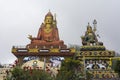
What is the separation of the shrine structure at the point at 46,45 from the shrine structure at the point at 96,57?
2.88 metres

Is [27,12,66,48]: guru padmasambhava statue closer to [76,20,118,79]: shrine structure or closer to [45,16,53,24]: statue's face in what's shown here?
[45,16,53,24]: statue's face

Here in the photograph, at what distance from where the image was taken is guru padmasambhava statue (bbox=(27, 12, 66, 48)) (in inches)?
2734

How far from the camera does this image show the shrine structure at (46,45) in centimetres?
6638

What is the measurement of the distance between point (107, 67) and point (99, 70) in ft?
6.37

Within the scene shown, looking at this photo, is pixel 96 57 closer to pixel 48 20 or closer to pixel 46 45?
pixel 46 45

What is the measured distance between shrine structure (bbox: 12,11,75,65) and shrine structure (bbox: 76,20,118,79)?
2.88 meters

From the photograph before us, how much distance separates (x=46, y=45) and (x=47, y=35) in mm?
2743

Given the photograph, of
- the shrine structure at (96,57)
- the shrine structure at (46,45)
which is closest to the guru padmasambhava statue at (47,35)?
the shrine structure at (46,45)

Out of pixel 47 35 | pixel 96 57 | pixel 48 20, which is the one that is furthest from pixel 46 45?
pixel 96 57

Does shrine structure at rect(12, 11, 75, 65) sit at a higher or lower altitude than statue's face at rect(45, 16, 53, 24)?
lower

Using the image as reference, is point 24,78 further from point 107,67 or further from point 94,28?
point 94,28

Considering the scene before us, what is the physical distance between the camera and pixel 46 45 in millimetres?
69250

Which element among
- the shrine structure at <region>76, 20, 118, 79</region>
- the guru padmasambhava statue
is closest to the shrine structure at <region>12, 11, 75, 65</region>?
the guru padmasambhava statue

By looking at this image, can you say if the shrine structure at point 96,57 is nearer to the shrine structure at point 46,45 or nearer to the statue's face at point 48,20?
the shrine structure at point 46,45
